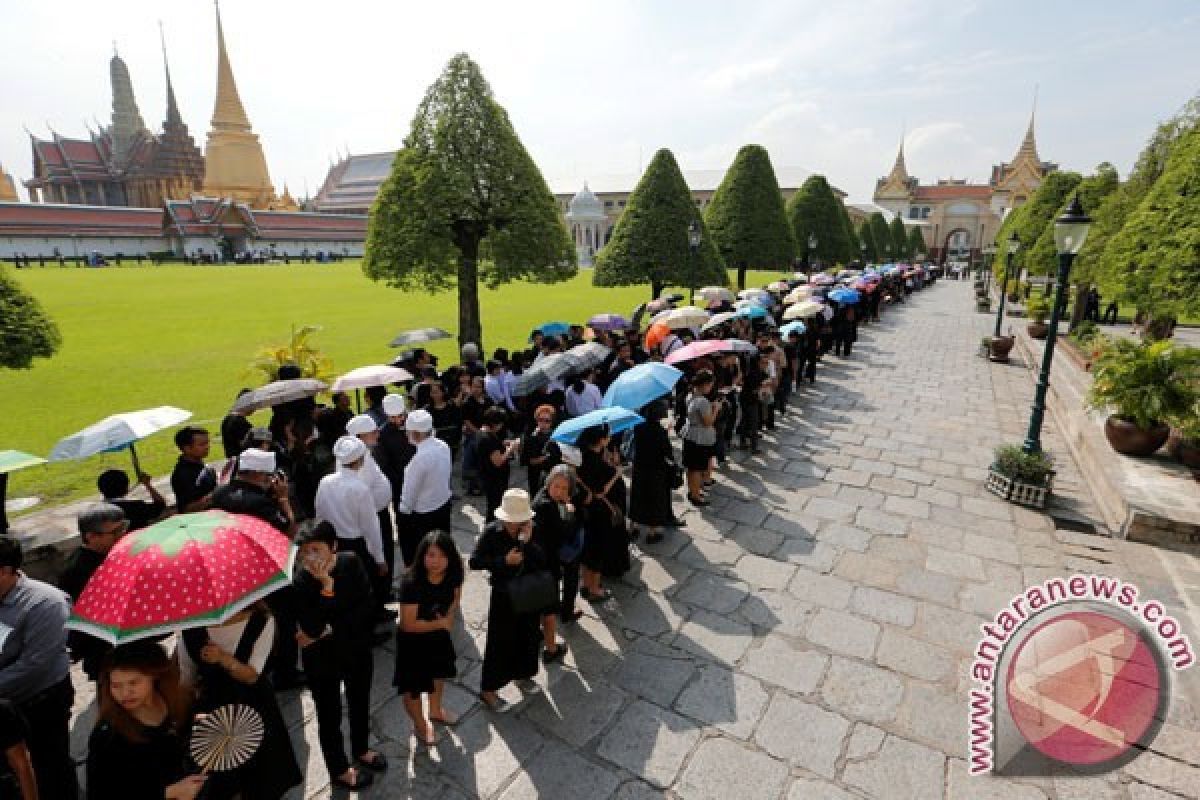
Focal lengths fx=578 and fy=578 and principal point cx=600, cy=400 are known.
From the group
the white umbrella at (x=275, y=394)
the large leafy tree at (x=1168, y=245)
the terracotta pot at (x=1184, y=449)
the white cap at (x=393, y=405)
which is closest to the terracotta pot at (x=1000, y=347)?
the large leafy tree at (x=1168, y=245)

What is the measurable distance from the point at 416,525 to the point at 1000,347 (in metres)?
18.1

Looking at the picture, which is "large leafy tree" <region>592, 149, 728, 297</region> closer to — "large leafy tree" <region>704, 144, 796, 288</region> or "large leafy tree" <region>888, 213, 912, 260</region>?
"large leafy tree" <region>704, 144, 796, 288</region>

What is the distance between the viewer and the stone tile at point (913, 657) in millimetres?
4676

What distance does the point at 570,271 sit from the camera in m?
13.5

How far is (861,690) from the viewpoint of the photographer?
4.47 m

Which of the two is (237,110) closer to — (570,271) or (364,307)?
(364,307)

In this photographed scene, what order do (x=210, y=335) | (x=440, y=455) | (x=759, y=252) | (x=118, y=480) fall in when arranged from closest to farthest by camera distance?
(x=118, y=480)
(x=440, y=455)
(x=210, y=335)
(x=759, y=252)

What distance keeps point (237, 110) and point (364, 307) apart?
75.0 metres

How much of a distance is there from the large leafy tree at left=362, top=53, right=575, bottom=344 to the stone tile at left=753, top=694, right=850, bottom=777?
10386mm

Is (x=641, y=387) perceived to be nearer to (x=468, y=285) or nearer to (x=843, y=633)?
(x=843, y=633)

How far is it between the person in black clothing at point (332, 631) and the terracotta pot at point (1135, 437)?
10119 millimetres

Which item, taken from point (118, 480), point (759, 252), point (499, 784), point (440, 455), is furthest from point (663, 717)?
point (759, 252)

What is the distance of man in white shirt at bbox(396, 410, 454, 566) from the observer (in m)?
5.00

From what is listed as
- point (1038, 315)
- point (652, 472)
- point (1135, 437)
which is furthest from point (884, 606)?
point (1038, 315)
